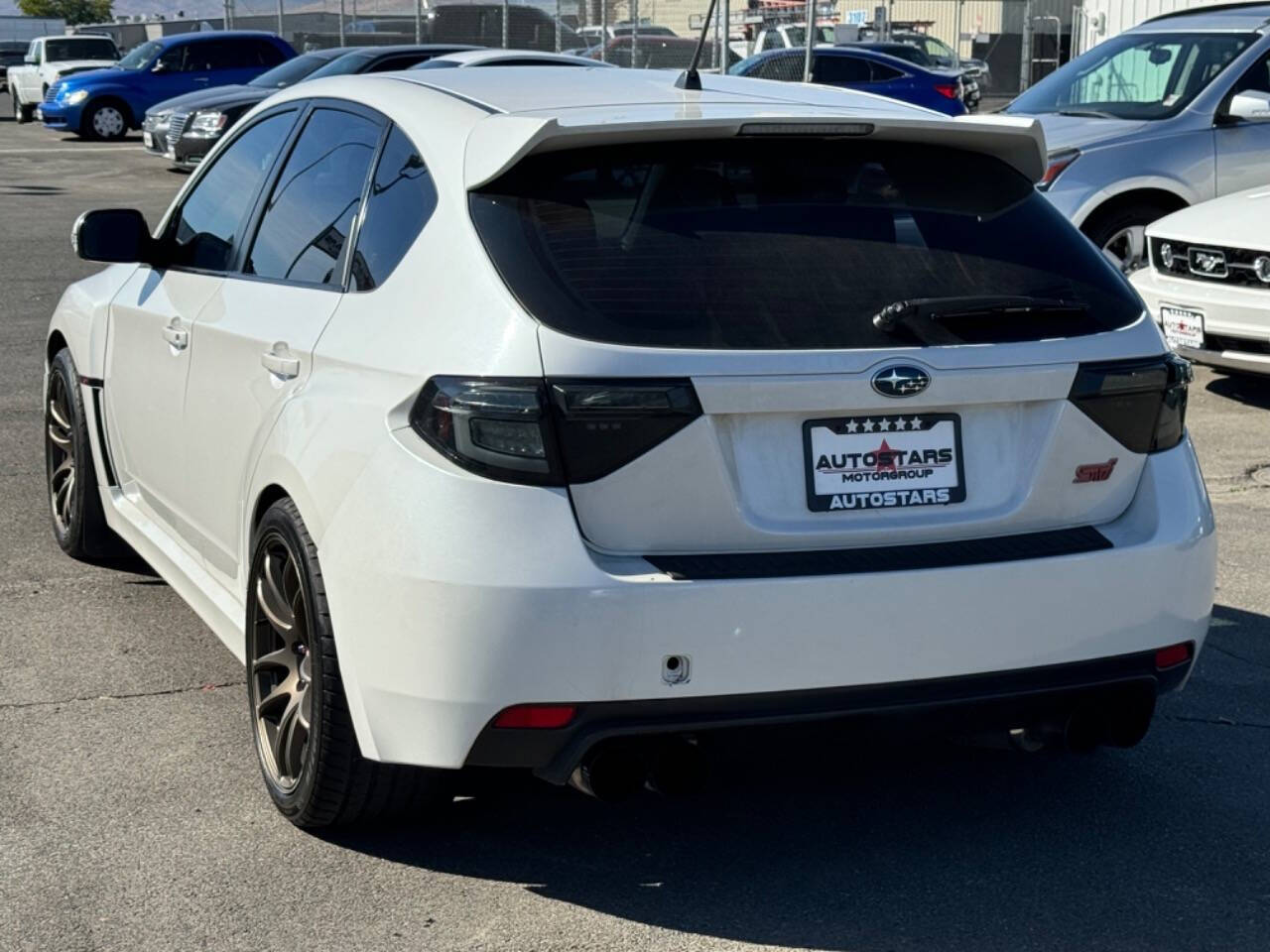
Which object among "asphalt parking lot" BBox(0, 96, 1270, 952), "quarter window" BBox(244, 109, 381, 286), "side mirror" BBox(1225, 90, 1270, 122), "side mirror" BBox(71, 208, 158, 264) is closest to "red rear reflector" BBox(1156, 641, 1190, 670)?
"asphalt parking lot" BBox(0, 96, 1270, 952)

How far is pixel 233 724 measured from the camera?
4691 mm

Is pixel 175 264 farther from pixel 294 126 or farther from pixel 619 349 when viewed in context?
pixel 619 349

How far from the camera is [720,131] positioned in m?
3.63

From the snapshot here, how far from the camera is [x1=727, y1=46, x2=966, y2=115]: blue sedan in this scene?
24.9 m

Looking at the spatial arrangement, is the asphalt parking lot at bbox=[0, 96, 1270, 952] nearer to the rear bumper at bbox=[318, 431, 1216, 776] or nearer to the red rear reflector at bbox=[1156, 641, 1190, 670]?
the red rear reflector at bbox=[1156, 641, 1190, 670]

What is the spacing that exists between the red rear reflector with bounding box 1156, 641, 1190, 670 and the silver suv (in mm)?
7087

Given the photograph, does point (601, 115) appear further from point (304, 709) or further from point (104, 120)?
point (104, 120)

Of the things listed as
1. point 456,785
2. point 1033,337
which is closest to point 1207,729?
point 1033,337

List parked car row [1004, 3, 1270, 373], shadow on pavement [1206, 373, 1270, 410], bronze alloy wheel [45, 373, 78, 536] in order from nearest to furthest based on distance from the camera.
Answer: bronze alloy wheel [45, 373, 78, 536] → parked car row [1004, 3, 1270, 373] → shadow on pavement [1206, 373, 1270, 410]

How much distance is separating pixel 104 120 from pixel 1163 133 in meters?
22.8

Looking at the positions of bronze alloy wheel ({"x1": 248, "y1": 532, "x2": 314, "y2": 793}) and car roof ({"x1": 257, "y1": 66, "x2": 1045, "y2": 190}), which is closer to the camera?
car roof ({"x1": 257, "y1": 66, "x2": 1045, "y2": 190})

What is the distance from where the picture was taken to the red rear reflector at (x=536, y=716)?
3.38 metres

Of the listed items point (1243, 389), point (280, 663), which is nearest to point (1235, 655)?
point (280, 663)

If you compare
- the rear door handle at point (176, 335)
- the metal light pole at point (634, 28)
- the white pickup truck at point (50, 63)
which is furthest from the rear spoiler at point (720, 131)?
the white pickup truck at point (50, 63)
